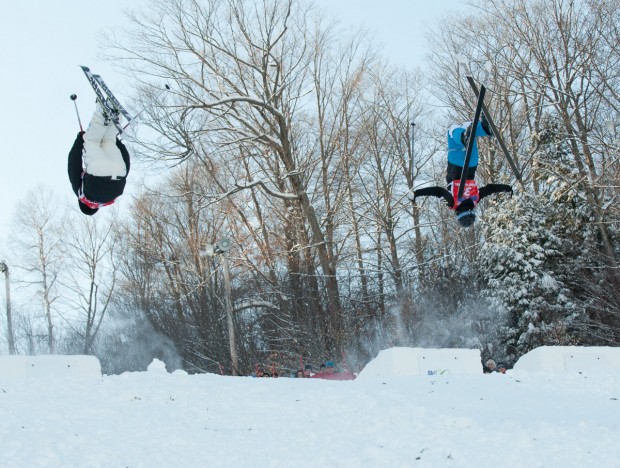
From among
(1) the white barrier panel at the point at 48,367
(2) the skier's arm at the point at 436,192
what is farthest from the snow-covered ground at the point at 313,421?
(2) the skier's arm at the point at 436,192

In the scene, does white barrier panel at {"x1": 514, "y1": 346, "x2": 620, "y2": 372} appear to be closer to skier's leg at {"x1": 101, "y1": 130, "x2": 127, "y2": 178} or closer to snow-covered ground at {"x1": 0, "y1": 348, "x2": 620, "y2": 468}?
snow-covered ground at {"x1": 0, "y1": 348, "x2": 620, "y2": 468}

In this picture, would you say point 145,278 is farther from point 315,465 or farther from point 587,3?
point 315,465

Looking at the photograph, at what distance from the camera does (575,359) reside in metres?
12.4

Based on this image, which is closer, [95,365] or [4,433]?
[4,433]

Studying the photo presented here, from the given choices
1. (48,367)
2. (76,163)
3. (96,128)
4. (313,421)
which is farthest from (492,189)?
(48,367)

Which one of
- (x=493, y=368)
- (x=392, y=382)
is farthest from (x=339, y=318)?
(x=392, y=382)

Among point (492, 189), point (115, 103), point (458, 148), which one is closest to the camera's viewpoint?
point (115, 103)

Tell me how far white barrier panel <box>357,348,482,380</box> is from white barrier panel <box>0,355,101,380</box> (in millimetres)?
4393

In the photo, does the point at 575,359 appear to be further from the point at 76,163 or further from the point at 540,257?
the point at 540,257

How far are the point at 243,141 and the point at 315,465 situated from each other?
59.6 ft

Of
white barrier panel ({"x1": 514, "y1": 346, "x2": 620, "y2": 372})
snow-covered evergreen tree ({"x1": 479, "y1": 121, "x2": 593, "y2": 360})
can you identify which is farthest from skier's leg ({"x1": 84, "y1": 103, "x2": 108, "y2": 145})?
snow-covered evergreen tree ({"x1": 479, "y1": 121, "x2": 593, "y2": 360})

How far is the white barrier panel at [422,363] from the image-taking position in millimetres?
12180

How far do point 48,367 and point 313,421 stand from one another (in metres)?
5.53

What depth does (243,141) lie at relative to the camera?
2412 cm
